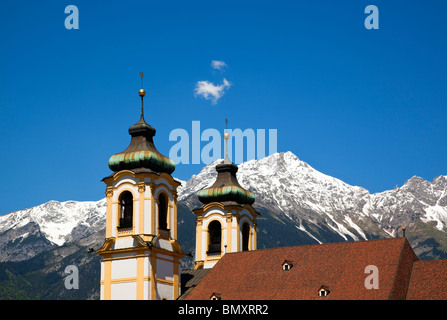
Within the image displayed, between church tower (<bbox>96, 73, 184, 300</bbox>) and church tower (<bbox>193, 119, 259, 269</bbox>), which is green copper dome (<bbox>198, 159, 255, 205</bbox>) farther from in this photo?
church tower (<bbox>96, 73, 184, 300</bbox>)

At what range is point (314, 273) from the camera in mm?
51750

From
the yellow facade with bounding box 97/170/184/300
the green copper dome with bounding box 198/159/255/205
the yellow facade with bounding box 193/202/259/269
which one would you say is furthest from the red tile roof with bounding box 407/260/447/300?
the green copper dome with bounding box 198/159/255/205

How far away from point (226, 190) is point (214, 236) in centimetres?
406

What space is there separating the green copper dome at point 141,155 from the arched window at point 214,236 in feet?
31.9

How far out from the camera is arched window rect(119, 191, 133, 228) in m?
57.2

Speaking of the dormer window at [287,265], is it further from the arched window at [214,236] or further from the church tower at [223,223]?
the arched window at [214,236]

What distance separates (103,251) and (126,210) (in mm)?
3413

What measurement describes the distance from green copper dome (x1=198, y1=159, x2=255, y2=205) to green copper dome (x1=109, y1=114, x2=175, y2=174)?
9.51 metres

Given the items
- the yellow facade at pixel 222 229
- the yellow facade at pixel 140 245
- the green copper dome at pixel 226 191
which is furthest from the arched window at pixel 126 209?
the green copper dome at pixel 226 191

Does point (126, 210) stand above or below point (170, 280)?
above

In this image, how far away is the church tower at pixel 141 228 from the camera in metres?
55.5
